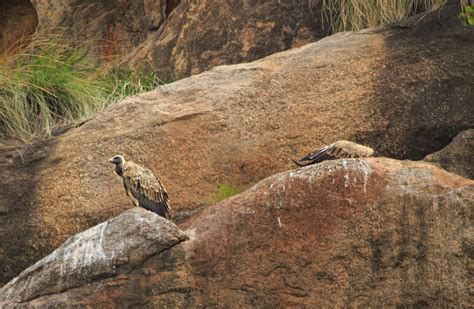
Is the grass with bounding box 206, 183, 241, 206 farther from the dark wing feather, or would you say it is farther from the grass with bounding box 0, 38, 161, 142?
the grass with bounding box 0, 38, 161, 142

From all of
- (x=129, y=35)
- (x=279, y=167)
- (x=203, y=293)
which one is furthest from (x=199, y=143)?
(x=129, y=35)

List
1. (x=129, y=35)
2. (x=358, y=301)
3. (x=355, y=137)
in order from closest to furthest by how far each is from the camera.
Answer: (x=358, y=301) → (x=355, y=137) → (x=129, y=35)

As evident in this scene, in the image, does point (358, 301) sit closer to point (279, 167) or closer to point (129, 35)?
point (279, 167)

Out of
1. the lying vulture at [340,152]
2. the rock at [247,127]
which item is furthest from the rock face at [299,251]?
the rock at [247,127]

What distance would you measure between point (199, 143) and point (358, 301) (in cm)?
322

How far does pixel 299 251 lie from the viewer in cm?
996

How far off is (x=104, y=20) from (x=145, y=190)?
5.17m

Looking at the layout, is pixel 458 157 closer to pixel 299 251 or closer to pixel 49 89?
pixel 299 251

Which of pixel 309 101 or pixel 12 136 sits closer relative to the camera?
pixel 309 101

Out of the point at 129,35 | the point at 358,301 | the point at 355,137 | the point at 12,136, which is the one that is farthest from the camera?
the point at 129,35

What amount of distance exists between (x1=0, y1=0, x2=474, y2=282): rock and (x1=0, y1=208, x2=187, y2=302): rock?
1.69 m

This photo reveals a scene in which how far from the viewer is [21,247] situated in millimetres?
12156

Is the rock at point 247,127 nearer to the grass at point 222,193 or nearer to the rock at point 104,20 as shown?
the grass at point 222,193

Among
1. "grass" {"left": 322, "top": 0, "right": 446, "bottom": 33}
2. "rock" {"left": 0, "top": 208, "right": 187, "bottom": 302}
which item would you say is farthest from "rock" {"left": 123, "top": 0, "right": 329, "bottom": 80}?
"rock" {"left": 0, "top": 208, "right": 187, "bottom": 302}
